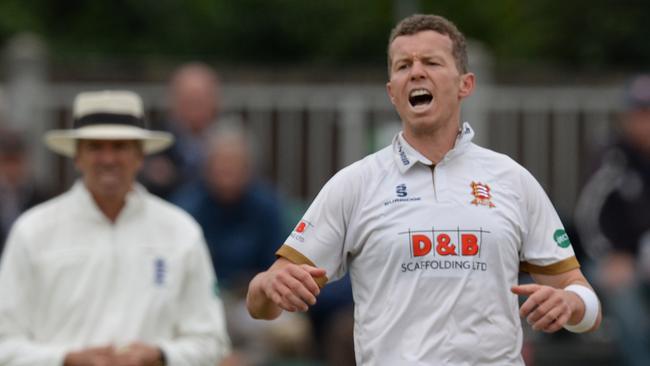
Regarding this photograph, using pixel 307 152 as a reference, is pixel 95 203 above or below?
above

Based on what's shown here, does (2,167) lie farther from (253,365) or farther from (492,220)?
(492,220)

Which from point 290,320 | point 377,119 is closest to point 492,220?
point 290,320

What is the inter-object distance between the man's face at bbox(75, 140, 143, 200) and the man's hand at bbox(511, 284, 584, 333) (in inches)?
103

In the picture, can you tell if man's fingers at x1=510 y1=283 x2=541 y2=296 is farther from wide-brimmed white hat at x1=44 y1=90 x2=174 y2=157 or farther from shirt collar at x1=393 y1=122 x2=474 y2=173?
wide-brimmed white hat at x1=44 y1=90 x2=174 y2=157

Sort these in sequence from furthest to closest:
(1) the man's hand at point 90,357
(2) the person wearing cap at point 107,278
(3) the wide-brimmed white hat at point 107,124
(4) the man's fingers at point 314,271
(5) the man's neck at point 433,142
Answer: (3) the wide-brimmed white hat at point 107,124
(2) the person wearing cap at point 107,278
(1) the man's hand at point 90,357
(5) the man's neck at point 433,142
(4) the man's fingers at point 314,271

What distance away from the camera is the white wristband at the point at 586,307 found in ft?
18.0

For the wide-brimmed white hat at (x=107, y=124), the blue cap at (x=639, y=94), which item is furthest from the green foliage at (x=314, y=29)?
the wide-brimmed white hat at (x=107, y=124)

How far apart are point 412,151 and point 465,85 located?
0.32 meters

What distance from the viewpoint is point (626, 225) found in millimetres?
10781

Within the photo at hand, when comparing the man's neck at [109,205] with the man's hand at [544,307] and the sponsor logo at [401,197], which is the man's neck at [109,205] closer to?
the sponsor logo at [401,197]

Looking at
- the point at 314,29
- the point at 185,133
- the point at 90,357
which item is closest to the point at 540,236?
the point at 90,357

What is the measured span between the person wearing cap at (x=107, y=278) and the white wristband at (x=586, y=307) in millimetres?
2260

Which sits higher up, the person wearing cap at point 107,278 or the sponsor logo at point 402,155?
the sponsor logo at point 402,155

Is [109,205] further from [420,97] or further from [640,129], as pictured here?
[640,129]
